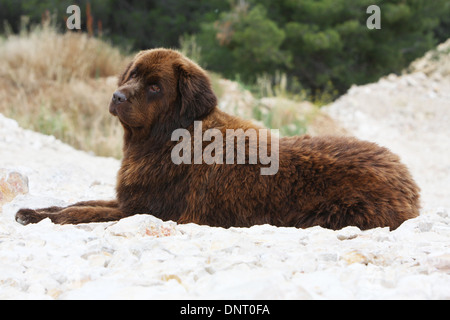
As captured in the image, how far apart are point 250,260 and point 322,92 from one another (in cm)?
1419

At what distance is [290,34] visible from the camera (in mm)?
14391

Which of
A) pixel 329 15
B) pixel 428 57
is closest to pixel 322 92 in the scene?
→ pixel 329 15

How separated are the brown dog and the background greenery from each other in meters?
8.76

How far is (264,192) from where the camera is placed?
4199mm

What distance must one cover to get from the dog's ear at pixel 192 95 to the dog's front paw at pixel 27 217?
1.34m

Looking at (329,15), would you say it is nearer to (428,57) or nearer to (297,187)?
(428,57)

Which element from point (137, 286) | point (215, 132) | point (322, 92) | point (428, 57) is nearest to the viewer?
point (137, 286)

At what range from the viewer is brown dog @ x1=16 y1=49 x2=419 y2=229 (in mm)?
4148

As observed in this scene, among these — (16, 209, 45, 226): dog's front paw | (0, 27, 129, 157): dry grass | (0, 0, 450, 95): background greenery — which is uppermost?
(0, 0, 450, 95): background greenery

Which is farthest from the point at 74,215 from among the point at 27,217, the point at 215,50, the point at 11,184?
the point at 215,50

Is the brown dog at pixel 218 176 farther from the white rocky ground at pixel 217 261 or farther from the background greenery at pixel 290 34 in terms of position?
the background greenery at pixel 290 34

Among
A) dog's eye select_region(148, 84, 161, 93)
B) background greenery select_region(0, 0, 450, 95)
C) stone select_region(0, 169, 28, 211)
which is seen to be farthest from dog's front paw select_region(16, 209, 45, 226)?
background greenery select_region(0, 0, 450, 95)

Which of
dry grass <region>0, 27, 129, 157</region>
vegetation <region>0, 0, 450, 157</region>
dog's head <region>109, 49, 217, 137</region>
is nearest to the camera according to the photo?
dog's head <region>109, 49, 217, 137</region>

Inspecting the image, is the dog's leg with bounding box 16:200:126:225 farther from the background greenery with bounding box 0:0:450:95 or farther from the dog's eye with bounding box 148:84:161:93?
the background greenery with bounding box 0:0:450:95
